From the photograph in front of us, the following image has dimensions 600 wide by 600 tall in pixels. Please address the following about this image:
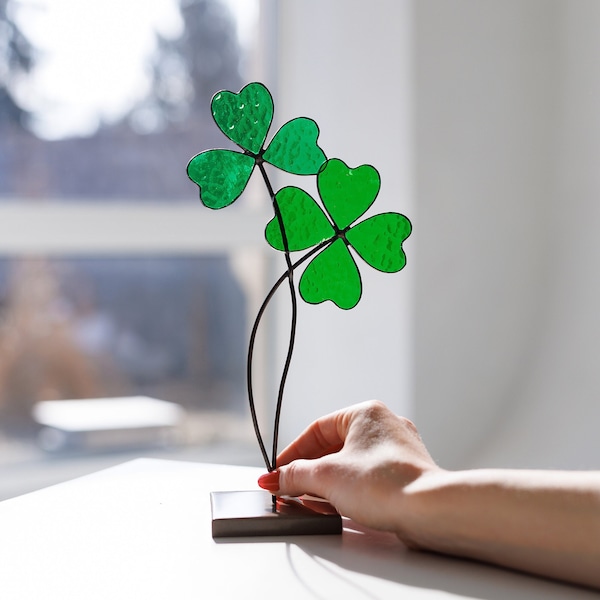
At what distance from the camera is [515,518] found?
65 centimetres

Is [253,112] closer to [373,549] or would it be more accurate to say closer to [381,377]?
[373,549]

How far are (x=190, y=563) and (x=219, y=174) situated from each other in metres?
0.40

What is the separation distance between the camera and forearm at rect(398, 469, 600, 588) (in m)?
0.63

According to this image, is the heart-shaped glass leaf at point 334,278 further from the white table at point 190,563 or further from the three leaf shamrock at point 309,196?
the white table at point 190,563

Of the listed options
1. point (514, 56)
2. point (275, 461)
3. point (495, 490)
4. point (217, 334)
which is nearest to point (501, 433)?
point (217, 334)

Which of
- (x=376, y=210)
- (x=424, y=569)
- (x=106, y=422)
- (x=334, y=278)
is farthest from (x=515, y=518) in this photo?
(x=106, y=422)

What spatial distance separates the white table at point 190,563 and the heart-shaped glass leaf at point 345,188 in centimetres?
32

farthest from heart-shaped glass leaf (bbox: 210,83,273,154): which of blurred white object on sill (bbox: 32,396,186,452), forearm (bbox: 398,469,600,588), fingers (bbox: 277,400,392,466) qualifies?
blurred white object on sill (bbox: 32,396,186,452)

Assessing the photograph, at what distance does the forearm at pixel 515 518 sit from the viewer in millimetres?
629

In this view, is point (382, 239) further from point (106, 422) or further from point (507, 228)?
point (106, 422)

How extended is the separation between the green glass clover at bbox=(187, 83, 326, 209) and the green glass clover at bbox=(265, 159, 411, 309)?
0.03 meters

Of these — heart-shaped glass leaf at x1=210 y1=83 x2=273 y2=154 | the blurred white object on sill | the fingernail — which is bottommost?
the fingernail

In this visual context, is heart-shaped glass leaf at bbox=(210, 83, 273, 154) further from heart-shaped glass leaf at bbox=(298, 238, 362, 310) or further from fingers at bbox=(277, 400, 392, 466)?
fingers at bbox=(277, 400, 392, 466)

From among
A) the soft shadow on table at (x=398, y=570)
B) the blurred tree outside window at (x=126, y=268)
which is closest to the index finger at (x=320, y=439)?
the soft shadow on table at (x=398, y=570)
